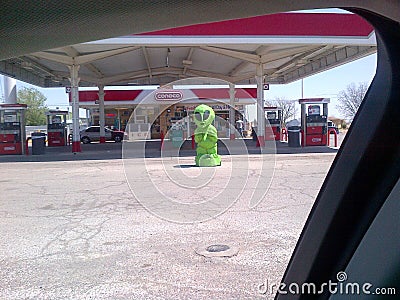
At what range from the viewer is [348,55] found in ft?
66.2

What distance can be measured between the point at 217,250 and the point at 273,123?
75.7ft

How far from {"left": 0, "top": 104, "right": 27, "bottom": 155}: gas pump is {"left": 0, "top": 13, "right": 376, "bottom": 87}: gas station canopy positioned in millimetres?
2061

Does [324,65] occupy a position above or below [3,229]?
above

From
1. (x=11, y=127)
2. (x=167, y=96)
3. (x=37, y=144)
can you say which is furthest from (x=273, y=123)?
(x=11, y=127)

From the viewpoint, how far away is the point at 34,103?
64438 mm

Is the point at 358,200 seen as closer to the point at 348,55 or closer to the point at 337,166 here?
the point at 337,166

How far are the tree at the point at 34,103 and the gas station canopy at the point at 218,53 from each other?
35094mm

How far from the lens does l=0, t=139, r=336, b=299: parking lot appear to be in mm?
4039

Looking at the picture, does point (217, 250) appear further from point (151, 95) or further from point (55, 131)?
point (151, 95)

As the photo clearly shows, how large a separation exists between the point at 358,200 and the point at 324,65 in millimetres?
22668

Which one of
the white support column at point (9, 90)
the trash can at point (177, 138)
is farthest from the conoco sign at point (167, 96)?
the white support column at point (9, 90)

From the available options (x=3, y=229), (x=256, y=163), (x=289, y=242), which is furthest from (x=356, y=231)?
(x=256, y=163)

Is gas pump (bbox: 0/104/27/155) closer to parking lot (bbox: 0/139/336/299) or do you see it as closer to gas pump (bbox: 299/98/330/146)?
parking lot (bbox: 0/139/336/299)

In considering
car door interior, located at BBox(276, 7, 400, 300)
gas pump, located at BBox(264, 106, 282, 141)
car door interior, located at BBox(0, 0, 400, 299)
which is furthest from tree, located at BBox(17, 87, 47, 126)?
car door interior, located at BBox(276, 7, 400, 300)
